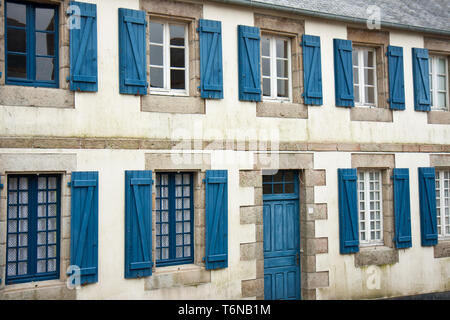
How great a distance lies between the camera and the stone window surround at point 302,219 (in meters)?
7.83

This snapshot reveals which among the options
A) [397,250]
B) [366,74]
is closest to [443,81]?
[366,74]

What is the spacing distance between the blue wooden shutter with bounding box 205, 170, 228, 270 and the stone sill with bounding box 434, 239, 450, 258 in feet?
15.8

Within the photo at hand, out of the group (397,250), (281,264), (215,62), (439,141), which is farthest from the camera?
(439,141)

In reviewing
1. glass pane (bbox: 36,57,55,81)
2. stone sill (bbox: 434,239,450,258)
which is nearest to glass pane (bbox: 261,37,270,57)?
glass pane (bbox: 36,57,55,81)

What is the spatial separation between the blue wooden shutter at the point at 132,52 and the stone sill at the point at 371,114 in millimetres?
4226

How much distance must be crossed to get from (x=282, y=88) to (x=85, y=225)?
4.35 m

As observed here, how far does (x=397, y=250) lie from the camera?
9031 mm

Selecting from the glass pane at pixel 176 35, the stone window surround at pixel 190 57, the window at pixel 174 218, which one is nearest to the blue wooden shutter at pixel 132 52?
the stone window surround at pixel 190 57

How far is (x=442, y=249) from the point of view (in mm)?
9531

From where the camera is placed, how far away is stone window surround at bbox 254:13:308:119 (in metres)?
8.11

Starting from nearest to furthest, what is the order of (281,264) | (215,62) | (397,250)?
(215,62) → (281,264) → (397,250)

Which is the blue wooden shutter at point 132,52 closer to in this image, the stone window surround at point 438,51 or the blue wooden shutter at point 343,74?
the blue wooden shutter at point 343,74
